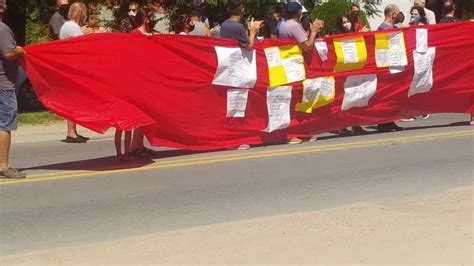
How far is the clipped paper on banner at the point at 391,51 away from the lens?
492 inches

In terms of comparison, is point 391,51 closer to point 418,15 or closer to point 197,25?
point 197,25

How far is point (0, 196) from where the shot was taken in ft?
27.5

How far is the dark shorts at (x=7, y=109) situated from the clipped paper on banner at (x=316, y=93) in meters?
4.09

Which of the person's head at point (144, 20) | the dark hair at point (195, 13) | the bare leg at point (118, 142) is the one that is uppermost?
the person's head at point (144, 20)

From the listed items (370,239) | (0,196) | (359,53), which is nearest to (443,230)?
(370,239)

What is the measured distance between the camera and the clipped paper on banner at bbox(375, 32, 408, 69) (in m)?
12.5

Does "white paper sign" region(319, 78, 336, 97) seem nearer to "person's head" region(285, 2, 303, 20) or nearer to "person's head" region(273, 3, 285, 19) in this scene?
"person's head" region(285, 2, 303, 20)

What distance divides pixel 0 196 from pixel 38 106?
330 inches

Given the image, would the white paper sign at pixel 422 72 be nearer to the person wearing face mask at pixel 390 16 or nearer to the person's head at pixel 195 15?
the person wearing face mask at pixel 390 16

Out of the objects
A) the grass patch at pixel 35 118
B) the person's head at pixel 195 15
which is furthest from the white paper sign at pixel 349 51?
the grass patch at pixel 35 118

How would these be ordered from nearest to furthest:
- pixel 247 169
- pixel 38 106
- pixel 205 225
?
1. pixel 205 225
2. pixel 247 169
3. pixel 38 106

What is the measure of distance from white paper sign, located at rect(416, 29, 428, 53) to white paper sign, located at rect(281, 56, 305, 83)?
7.43ft

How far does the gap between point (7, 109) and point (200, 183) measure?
2138 mm

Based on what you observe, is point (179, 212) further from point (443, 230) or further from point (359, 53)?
point (359, 53)
